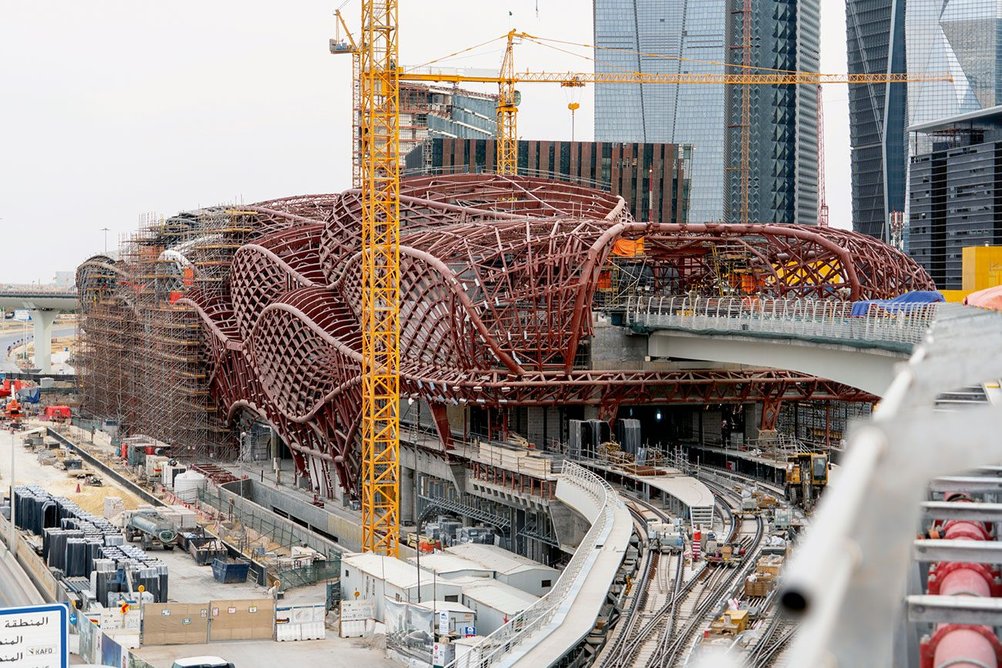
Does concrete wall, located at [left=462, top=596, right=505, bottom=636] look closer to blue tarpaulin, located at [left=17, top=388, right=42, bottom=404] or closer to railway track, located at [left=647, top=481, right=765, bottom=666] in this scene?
railway track, located at [left=647, top=481, right=765, bottom=666]

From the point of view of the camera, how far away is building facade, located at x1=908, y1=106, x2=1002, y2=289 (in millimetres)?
153750

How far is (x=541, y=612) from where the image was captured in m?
37.1

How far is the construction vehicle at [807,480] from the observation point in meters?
51.6

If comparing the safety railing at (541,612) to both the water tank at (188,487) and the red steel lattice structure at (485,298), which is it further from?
the water tank at (188,487)

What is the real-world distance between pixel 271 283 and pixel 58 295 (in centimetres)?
9872

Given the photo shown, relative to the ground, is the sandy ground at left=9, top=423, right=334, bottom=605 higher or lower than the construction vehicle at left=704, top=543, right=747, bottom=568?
lower

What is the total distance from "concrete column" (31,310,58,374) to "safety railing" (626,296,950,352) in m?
132

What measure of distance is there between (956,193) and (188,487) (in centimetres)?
11016

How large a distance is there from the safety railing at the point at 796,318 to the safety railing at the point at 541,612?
12.0 m

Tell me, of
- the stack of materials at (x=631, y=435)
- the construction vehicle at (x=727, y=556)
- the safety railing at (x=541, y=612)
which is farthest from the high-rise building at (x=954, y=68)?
the construction vehicle at (x=727, y=556)

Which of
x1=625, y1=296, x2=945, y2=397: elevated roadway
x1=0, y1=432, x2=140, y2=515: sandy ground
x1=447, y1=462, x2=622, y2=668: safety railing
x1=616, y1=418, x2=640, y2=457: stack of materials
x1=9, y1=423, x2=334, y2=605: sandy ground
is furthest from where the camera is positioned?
x1=0, y1=432, x2=140, y2=515: sandy ground

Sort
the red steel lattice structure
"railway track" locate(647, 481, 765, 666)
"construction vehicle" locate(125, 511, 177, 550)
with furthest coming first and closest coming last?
the red steel lattice structure < "construction vehicle" locate(125, 511, 177, 550) < "railway track" locate(647, 481, 765, 666)

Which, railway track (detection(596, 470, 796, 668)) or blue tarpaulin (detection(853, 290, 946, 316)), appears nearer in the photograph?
railway track (detection(596, 470, 796, 668))

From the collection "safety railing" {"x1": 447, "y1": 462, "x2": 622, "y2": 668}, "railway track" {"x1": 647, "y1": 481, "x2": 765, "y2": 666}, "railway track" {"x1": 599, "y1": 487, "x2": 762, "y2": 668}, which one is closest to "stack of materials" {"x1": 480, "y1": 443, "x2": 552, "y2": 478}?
"railway track" {"x1": 647, "y1": 481, "x2": 765, "y2": 666}
